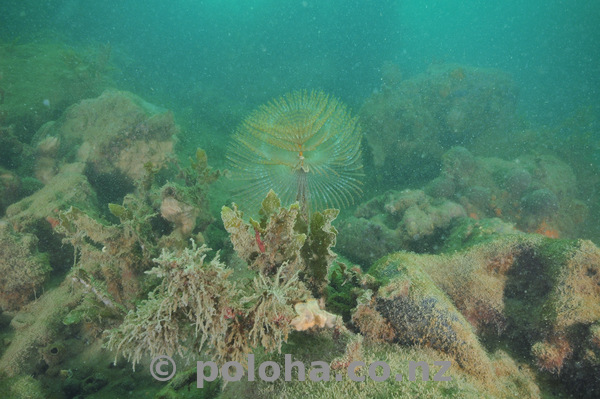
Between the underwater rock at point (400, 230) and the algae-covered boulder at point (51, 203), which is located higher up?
the algae-covered boulder at point (51, 203)

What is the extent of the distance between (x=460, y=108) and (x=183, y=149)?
12124 millimetres

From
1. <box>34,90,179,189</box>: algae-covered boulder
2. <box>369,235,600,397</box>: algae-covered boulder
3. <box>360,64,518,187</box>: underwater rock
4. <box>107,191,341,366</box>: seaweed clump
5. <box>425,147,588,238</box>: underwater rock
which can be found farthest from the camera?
<box>360,64,518,187</box>: underwater rock

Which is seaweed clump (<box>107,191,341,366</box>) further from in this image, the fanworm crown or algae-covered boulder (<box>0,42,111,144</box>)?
algae-covered boulder (<box>0,42,111,144</box>)

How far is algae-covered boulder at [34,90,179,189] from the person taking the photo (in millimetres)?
7332

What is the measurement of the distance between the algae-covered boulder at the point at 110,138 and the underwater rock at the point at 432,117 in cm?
739

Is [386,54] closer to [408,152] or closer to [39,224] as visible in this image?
[408,152]

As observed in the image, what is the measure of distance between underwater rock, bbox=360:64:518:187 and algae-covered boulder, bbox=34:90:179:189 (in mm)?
7386

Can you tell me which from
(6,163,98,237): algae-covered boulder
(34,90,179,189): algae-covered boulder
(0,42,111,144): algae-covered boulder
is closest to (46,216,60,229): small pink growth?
(6,163,98,237): algae-covered boulder

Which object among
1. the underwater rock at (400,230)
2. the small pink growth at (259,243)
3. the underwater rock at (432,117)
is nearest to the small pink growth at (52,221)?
the small pink growth at (259,243)

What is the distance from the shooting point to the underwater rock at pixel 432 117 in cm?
1105

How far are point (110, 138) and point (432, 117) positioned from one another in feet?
39.4

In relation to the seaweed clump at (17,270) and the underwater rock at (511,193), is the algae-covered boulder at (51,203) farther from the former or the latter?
the underwater rock at (511,193)

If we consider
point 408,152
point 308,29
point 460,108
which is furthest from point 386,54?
point 408,152

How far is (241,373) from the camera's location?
2.35m
